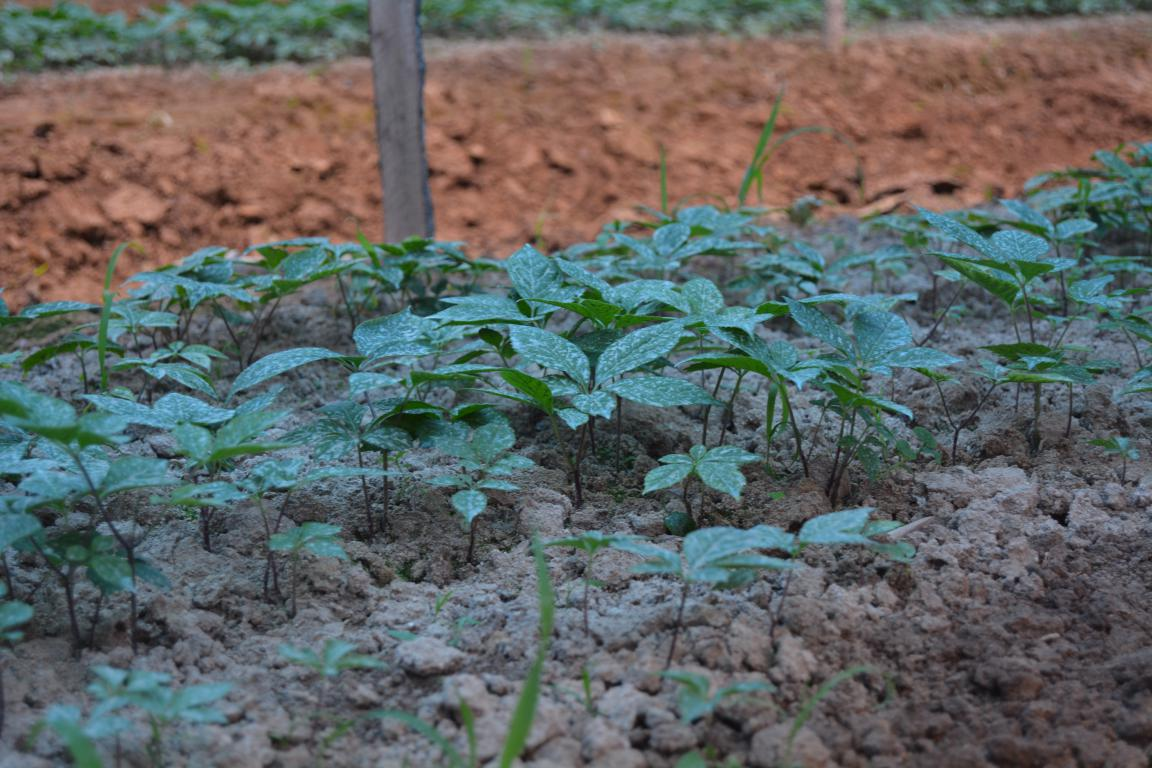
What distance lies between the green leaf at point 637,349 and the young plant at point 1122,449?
0.80m

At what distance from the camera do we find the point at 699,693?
1286 millimetres

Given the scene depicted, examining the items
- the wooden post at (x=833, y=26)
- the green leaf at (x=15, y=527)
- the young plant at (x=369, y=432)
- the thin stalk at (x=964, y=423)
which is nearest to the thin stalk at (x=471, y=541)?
the young plant at (x=369, y=432)

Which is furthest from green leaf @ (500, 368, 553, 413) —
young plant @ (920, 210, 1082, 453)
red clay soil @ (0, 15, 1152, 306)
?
red clay soil @ (0, 15, 1152, 306)

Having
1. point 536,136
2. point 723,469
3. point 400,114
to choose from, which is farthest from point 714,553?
point 536,136

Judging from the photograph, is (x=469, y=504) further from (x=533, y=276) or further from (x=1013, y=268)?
(x=1013, y=268)

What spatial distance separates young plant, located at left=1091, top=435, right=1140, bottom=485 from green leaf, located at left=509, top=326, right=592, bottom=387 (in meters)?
0.95

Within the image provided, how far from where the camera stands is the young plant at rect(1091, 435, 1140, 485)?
175cm

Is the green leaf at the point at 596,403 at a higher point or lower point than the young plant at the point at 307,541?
higher

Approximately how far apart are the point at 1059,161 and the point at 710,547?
443 centimetres

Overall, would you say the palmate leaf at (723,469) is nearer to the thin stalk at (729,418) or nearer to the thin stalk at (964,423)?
the thin stalk at (729,418)

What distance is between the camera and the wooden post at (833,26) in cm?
574

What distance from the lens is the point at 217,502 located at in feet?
4.82

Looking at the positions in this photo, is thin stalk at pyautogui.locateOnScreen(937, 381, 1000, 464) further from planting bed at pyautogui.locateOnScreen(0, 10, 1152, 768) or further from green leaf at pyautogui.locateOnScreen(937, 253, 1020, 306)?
green leaf at pyautogui.locateOnScreen(937, 253, 1020, 306)

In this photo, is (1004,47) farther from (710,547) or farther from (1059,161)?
(710,547)
